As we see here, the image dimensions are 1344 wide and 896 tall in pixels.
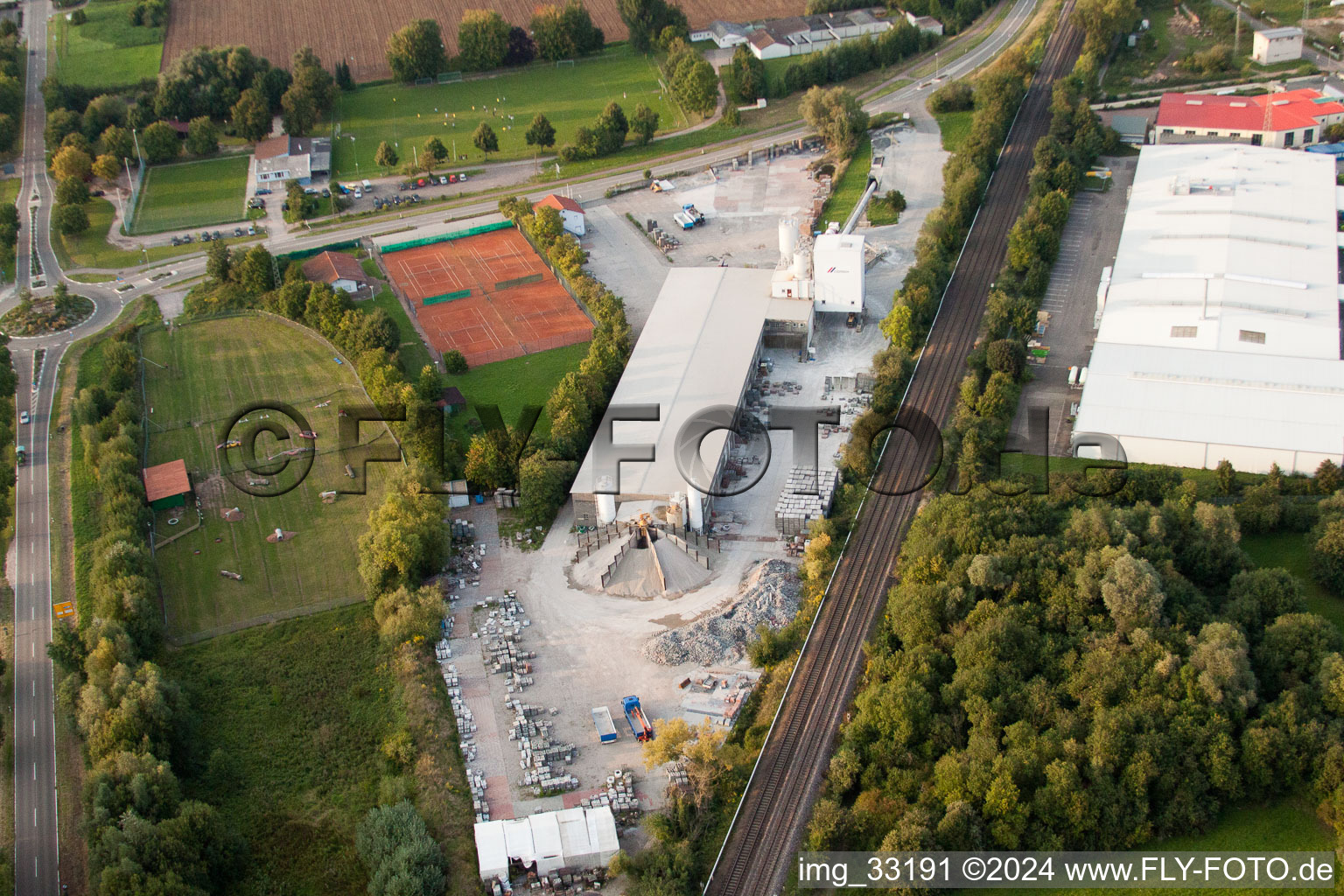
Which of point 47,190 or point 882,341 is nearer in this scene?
point 882,341

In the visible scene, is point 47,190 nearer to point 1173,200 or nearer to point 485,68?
point 485,68

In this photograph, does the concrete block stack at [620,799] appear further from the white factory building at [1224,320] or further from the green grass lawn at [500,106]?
the green grass lawn at [500,106]

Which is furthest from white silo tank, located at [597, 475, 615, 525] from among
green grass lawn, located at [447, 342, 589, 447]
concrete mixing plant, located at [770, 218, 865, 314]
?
concrete mixing plant, located at [770, 218, 865, 314]

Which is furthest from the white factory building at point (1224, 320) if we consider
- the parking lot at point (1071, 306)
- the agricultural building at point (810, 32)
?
the agricultural building at point (810, 32)

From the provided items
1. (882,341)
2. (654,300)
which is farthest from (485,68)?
(882,341)

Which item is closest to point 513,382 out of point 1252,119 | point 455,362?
point 455,362

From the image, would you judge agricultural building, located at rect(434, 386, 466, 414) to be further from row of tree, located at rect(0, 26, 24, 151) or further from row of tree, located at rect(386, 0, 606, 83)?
row of tree, located at rect(0, 26, 24, 151)
